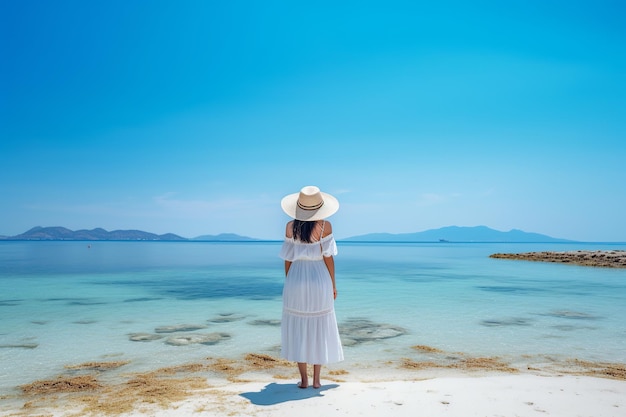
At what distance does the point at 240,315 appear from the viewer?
13.0 m

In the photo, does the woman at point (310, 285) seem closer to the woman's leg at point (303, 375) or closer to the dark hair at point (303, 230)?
the dark hair at point (303, 230)

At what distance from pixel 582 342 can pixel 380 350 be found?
457 centimetres

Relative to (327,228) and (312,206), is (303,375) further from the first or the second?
(312,206)

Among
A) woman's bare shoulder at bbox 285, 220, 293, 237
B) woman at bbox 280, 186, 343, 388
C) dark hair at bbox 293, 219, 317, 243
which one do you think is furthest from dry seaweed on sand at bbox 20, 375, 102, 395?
dark hair at bbox 293, 219, 317, 243

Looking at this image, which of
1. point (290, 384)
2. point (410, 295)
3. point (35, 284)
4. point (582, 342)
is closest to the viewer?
point (290, 384)

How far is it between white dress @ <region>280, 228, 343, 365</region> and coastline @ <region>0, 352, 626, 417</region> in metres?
0.53

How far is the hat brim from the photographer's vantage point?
5.41 m

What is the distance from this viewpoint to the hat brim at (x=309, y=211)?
541 centimetres

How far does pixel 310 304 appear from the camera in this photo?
539 centimetres

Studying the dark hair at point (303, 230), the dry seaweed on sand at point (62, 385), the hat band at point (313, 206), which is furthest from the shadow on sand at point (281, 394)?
the dry seaweed on sand at point (62, 385)

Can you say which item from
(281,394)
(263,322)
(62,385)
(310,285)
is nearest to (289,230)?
(310,285)

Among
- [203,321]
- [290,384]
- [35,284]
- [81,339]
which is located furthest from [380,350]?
[35,284]

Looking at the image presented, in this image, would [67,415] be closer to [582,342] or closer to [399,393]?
[399,393]

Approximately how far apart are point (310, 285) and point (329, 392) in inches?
53.8
